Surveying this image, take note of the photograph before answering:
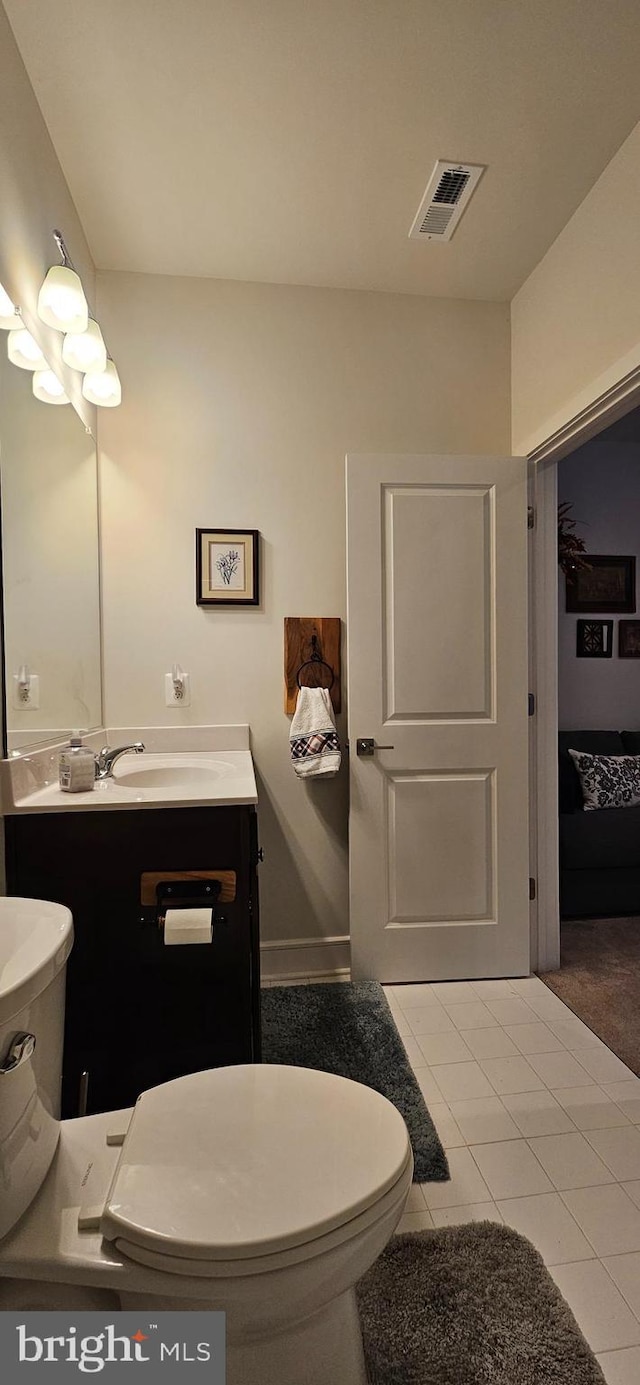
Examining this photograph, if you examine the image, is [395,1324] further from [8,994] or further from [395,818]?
[395,818]

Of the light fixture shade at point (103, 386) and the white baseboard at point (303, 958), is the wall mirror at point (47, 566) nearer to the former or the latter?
the light fixture shade at point (103, 386)

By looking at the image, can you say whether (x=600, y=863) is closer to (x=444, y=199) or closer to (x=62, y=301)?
(x=444, y=199)

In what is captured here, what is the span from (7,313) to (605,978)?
2688 millimetres

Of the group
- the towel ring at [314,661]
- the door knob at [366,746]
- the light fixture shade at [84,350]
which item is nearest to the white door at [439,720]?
the door knob at [366,746]

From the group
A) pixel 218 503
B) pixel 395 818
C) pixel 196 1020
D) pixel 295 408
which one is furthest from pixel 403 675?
pixel 196 1020

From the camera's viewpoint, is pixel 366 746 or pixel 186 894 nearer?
pixel 186 894

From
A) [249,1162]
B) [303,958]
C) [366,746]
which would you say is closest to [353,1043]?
[303,958]

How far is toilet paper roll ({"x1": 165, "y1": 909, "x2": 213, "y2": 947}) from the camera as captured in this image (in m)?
1.40

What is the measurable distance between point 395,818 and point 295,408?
1.53 meters

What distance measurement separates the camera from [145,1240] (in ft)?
2.39

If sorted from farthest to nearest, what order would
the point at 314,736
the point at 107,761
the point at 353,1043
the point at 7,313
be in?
the point at 314,736
the point at 353,1043
the point at 107,761
the point at 7,313

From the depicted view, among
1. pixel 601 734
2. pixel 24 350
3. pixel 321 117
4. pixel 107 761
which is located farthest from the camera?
pixel 601 734

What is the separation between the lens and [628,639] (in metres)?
3.89

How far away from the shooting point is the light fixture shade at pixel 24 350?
1.43 m
